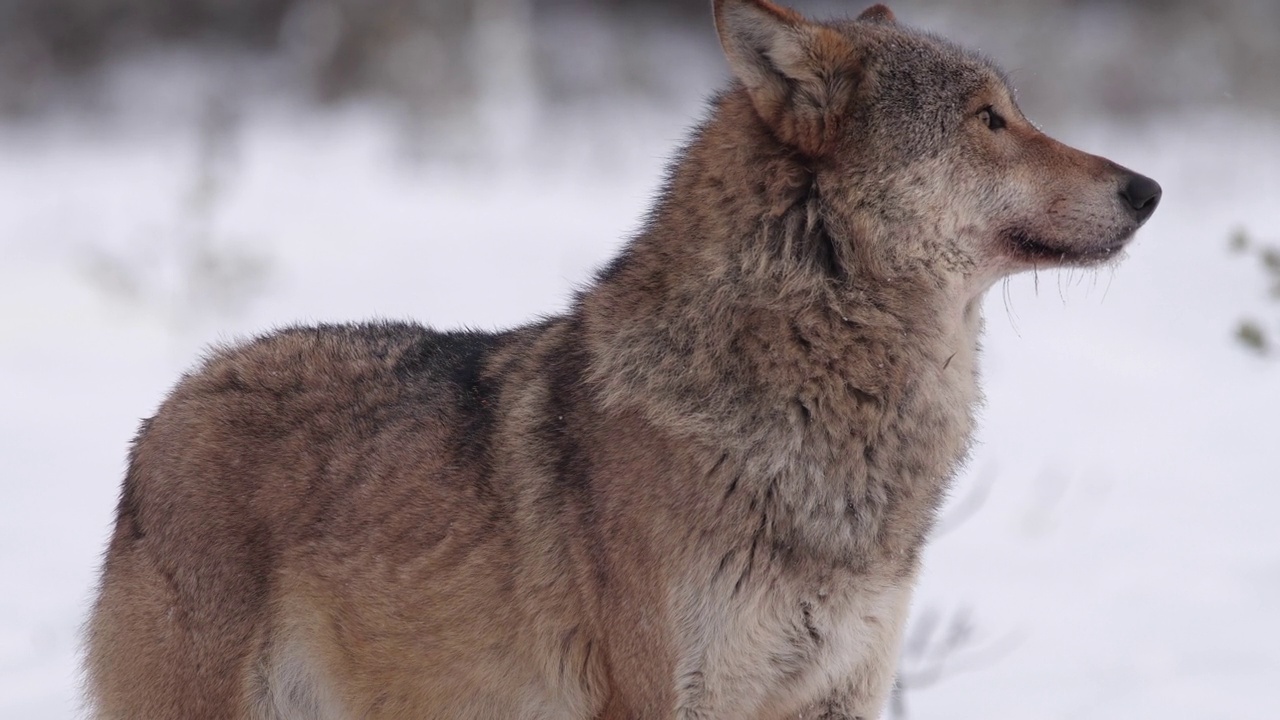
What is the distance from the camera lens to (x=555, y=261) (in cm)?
1328

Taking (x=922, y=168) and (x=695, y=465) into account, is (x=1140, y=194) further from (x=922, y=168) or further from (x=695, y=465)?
(x=695, y=465)

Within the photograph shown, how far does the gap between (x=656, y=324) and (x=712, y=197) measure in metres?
0.36

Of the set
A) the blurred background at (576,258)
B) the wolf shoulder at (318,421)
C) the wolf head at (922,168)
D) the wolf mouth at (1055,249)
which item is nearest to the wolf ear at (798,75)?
the wolf head at (922,168)

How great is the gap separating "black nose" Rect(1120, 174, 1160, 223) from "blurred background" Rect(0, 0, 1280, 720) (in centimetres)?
21

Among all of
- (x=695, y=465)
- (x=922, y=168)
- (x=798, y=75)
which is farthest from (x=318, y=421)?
(x=922, y=168)

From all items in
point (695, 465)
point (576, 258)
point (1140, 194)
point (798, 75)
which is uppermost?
point (576, 258)

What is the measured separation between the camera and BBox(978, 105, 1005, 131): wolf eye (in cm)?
360

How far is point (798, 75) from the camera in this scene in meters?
3.45

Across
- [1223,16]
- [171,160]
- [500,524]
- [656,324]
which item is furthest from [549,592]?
[1223,16]

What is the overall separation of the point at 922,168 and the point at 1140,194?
0.57 metres

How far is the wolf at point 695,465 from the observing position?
328cm

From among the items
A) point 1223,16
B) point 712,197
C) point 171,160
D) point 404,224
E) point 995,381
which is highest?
point 1223,16

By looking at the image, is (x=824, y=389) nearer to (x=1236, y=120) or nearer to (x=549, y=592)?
(x=549, y=592)

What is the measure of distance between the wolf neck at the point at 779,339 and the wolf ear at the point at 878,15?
79 centimetres
